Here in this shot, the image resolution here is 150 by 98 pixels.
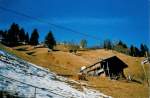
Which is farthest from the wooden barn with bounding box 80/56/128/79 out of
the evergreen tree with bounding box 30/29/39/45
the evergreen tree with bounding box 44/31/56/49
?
the evergreen tree with bounding box 30/29/39/45

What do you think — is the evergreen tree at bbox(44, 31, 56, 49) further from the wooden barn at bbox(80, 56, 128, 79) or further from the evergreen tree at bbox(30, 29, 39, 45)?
the wooden barn at bbox(80, 56, 128, 79)

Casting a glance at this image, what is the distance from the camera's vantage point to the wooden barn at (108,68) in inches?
2301

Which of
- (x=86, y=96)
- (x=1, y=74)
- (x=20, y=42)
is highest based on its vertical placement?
(x=20, y=42)

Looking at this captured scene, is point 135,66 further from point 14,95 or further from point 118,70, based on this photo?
point 14,95

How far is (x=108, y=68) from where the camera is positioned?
58.7 meters

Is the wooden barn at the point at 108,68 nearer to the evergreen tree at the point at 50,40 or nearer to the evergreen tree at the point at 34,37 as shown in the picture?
the evergreen tree at the point at 50,40

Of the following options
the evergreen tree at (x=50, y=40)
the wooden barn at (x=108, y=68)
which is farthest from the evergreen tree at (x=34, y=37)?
the wooden barn at (x=108, y=68)

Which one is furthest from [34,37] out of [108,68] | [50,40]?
[108,68]

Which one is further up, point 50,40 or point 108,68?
point 50,40

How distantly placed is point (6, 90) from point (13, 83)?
9.62 ft

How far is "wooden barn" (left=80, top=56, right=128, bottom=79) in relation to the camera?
5843 centimetres

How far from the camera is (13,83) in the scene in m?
19.7

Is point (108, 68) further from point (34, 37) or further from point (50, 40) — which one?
point (34, 37)

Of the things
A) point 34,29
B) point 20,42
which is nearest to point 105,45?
point 34,29
